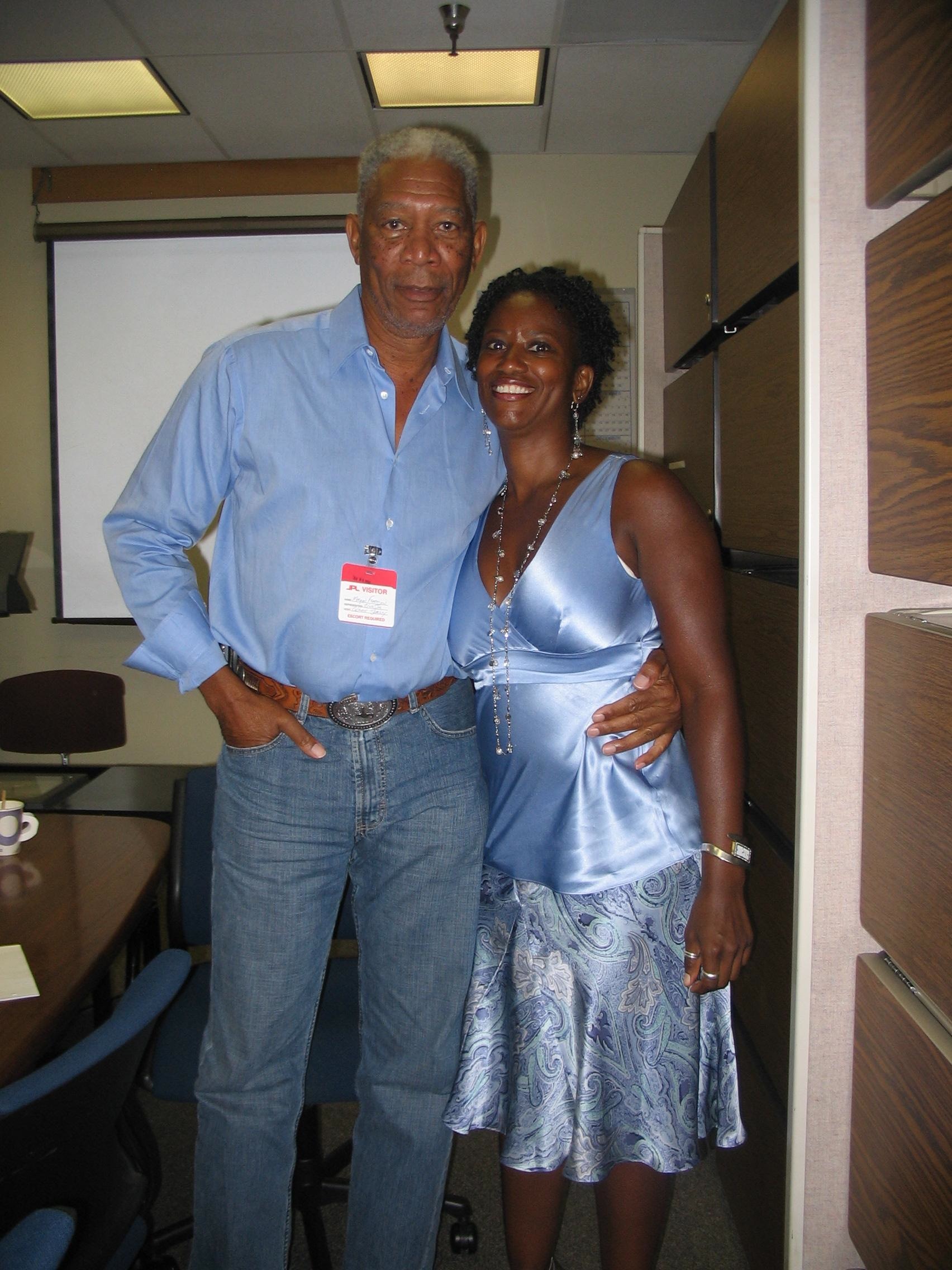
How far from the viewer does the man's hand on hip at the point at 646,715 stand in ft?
4.45

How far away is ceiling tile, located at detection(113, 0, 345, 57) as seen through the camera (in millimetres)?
2668

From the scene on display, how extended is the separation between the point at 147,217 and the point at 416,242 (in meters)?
3.09

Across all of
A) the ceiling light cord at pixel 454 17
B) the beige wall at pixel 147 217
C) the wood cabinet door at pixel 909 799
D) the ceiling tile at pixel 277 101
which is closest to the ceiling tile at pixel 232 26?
the ceiling tile at pixel 277 101

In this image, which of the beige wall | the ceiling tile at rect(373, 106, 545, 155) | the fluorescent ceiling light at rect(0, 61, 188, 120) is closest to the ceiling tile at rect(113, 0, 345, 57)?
the fluorescent ceiling light at rect(0, 61, 188, 120)

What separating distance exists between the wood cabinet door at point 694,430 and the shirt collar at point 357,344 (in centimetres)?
60

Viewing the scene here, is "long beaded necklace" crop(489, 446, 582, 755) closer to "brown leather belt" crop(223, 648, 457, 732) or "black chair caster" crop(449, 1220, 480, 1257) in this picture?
"brown leather belt" crop(223, 648, 457, 732)

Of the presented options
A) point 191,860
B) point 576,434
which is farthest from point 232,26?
point 191,860

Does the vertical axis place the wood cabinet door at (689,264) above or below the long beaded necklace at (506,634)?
above

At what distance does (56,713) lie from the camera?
3.02 m

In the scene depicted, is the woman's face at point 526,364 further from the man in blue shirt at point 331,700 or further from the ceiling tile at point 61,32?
the ceiling tile at point 61,32

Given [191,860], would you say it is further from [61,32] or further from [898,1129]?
[61,32]

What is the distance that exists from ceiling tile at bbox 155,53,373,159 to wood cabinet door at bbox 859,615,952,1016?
2.96 meters

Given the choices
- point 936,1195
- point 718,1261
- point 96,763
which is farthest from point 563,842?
point 96,763

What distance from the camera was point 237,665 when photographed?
1.49 m
